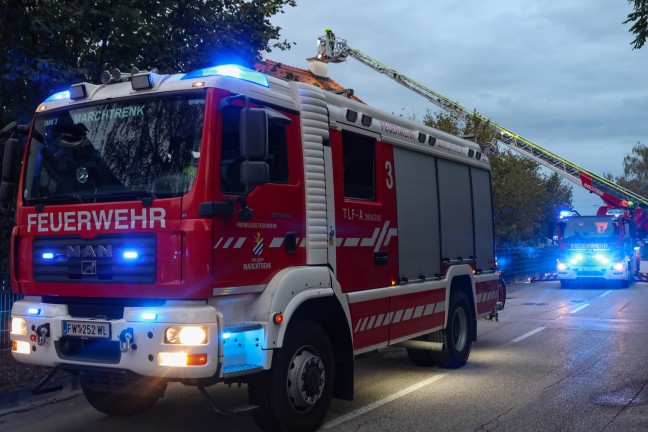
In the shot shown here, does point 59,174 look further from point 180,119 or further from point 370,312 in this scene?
point 370,312

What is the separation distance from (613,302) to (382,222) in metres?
13.1

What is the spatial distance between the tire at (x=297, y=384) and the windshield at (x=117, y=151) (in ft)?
5.00

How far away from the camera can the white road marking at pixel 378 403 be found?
5.77m

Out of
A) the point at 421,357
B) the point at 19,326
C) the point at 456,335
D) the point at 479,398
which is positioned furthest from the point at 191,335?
the point at 456,335

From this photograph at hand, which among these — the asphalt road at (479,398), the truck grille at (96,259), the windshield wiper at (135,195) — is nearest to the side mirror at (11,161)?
the truck grille at (96,259)

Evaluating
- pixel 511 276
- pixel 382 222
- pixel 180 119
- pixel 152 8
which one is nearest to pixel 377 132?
pixel 382 222

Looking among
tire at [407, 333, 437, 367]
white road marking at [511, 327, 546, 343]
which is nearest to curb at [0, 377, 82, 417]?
tire at [407, 333, 437, 367]

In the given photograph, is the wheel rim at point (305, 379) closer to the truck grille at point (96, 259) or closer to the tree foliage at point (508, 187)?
the truck grille at point (96, 259)

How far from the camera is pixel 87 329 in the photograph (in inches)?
191

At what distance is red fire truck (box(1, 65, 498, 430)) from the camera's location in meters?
4.59

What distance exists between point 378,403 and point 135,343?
2844 mm

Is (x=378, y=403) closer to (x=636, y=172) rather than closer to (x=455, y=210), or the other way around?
(x=455, y=210)

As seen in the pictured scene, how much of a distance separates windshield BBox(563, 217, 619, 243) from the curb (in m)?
19.4

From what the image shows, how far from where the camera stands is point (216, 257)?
4.62m
